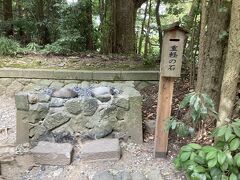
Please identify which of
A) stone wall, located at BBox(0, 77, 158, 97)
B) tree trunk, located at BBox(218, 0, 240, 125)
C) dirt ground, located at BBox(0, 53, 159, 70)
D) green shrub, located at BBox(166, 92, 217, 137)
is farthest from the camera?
dirt ground, located at BBox(0, 53, 159, 70)

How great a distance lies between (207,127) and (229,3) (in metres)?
1.21

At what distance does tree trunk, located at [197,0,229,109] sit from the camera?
116 inches

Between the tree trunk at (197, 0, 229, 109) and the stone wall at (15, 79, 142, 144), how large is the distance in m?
0.73

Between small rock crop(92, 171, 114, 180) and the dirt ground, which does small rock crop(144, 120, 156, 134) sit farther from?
the dirt ground

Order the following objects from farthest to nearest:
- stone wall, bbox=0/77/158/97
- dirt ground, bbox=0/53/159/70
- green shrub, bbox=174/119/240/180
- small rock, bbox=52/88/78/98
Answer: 1. dirt ground, bbox=0/53/159/70
2. stone wall, bbox=0/77/158/97
3. small rock, bbox=52/88/78/98
4. green shrub, bbox=174/119/240/180

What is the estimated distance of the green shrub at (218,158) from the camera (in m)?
2.10

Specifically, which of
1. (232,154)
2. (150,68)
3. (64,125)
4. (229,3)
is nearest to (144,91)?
(150,68)

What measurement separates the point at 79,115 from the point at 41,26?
4.10m

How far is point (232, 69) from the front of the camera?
8.54 ft

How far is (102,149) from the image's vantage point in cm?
312

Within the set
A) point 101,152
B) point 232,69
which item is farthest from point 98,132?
point 232,69

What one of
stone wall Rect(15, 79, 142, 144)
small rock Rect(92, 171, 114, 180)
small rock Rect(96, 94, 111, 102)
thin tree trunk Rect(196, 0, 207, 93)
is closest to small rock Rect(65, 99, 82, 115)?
stone wall Rect(15, 79, 142, 144)

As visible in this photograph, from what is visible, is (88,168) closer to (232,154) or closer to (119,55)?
(232,154)

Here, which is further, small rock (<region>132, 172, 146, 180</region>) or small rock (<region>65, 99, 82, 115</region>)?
small rock (<region>65, 99, 82, 115</region>)
